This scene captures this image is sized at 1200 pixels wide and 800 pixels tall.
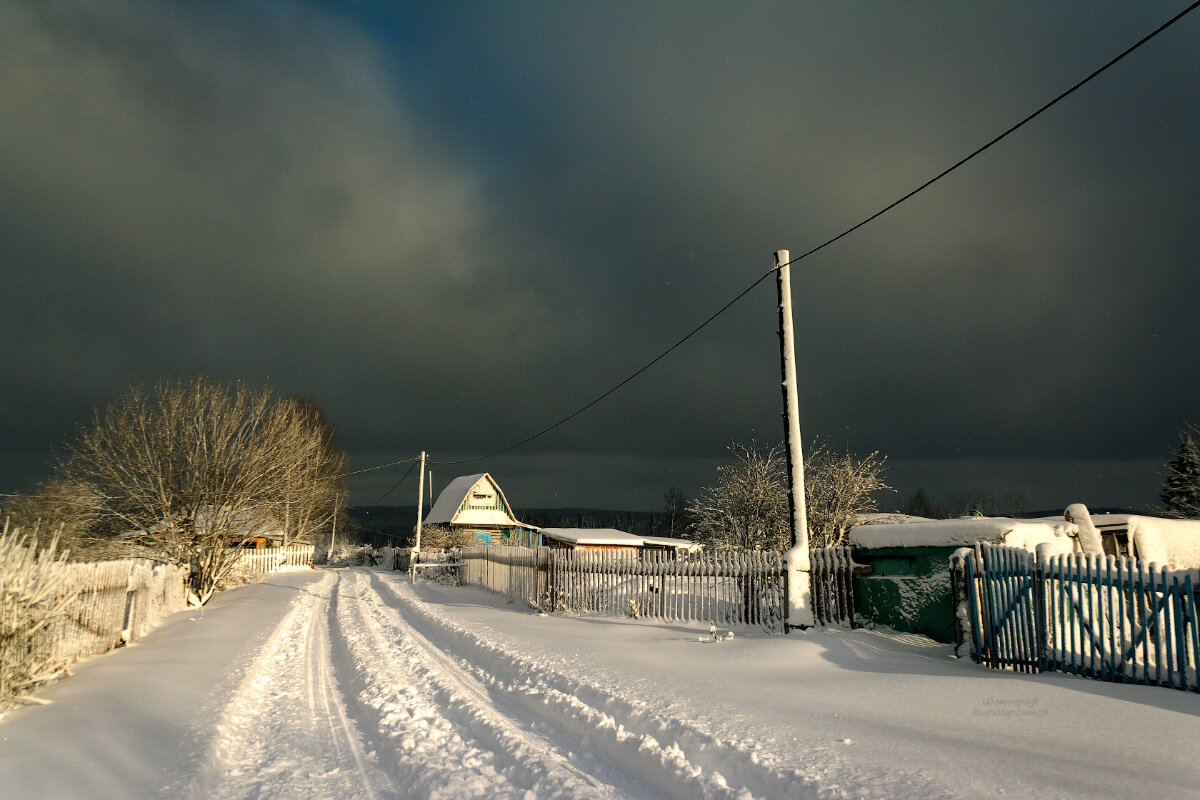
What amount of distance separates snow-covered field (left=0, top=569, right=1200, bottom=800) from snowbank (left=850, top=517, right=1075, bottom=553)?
61.5 inches

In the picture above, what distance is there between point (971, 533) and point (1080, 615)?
7.53ft

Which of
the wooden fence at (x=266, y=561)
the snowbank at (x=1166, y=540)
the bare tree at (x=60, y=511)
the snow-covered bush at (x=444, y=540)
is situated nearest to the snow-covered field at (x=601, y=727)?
the snowbank at (x=1166, y=540)

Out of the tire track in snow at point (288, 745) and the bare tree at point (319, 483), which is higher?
the bare tree at point (319, 483)

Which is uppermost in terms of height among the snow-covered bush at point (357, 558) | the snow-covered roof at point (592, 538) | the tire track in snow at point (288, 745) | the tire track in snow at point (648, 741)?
the snow-covered roof at point (592, 538)

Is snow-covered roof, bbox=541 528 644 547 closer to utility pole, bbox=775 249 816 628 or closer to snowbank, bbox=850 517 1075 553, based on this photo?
utility pole, bbox=775 249 816 628

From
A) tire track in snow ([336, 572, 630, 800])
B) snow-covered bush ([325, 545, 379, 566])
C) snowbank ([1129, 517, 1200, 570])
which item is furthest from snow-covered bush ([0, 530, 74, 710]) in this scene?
snow-covered bush ([325, 545, 379, 566])

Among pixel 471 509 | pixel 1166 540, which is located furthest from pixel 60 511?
pixel 1166 540

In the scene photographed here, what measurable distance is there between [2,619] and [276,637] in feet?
19.6

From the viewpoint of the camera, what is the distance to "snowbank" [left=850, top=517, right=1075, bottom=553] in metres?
9.56

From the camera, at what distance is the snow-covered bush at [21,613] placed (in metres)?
7.34

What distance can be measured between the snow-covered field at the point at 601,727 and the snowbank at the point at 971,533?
1.56 metres

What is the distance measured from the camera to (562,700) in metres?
7.20

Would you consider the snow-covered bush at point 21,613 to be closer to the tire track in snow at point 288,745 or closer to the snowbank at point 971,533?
the tire track in snow at point 288,745

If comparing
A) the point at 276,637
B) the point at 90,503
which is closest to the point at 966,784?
the point at 276,637
